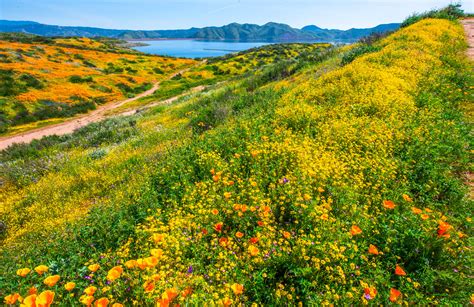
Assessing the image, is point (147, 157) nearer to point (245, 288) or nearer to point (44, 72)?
point (245, 288)

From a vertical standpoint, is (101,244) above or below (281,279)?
below

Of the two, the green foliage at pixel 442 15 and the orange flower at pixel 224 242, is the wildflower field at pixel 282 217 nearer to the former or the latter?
the orange flower at pixel 224 242

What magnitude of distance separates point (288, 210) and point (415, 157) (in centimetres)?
354

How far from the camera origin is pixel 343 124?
23.3 feet

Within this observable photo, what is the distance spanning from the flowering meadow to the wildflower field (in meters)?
31.6

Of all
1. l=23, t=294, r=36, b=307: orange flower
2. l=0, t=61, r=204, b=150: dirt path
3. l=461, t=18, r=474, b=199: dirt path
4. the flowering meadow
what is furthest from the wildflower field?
the flowering meadow

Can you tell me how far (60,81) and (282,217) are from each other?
56257 mm

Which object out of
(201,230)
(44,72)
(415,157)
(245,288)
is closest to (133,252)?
(201,230)

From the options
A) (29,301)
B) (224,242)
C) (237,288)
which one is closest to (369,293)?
(237,288)

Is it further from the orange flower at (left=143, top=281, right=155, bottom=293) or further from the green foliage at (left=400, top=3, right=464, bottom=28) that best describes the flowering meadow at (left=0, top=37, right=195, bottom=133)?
the green foliage at (left=400, top=3, right=464, bottom=28)

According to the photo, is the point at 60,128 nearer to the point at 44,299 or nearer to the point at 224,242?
the point at 44,299

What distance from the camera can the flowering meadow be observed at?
3447 centimetres

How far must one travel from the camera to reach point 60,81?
46.9 meters

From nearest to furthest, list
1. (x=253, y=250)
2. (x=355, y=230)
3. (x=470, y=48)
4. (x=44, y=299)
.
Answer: (x=44, y=299)
(x=253, y=250)
(x=355, y=230)
(x=470, y=48)
